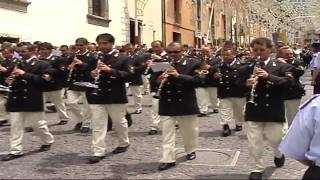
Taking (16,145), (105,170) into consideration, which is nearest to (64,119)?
(16,145)

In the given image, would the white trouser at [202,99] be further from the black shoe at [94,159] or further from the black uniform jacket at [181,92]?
the black shoe at [94,159]

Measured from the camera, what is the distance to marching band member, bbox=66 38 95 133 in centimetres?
1070

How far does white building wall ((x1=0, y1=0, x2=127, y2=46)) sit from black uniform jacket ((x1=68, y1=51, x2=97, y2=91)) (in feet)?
25.4

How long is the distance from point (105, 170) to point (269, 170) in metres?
2.15

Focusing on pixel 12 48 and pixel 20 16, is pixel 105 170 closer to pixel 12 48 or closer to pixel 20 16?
pixel 12 48

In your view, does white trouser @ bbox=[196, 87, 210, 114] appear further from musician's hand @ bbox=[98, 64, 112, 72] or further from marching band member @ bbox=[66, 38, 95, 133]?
musician's hand @ bbox=[98, 64, 112, 72]

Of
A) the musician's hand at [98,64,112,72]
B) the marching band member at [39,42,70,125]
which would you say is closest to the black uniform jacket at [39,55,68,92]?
the marching band member at [39,42,70,125]

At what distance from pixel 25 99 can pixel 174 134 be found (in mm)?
2387

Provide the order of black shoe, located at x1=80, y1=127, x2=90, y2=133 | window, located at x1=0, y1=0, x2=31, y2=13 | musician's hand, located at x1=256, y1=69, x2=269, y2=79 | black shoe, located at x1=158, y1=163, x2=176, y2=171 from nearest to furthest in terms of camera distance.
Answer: musician's hand, located at x1=256, y1=69, x2=269, y2=79, black shoe, located at x1=158, y1=163, x2=176, y2=171, black shoe, located at x1=80, y1=127, x2=90, y2=133, window, located at x1=0, y1=0, x2=31, y2=13

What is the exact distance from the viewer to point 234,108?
10.9 meters

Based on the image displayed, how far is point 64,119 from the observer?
479 inches

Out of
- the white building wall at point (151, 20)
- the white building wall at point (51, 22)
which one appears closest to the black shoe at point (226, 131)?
the white building wall at point (51, 22)

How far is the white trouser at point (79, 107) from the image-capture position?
1107cm

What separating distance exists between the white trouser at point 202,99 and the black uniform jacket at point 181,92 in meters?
5.61
